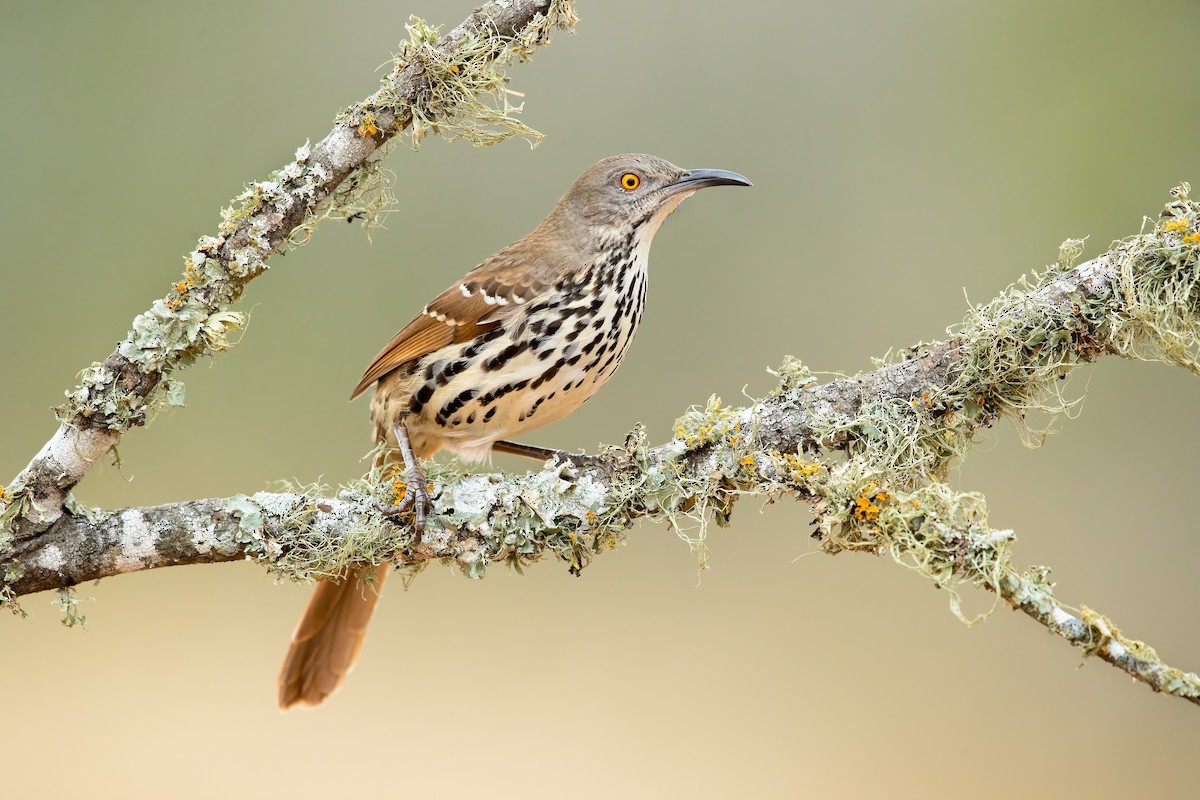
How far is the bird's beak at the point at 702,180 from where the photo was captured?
320 cm

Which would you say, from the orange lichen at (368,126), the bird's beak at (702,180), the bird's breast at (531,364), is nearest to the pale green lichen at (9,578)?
the bird's breast at (531,364)

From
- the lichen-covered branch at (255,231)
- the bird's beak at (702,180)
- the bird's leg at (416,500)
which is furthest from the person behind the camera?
the bird's beak at (702,180)

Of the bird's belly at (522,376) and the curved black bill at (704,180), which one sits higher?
the curved black bill at (704,180)

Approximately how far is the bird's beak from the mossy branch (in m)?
0.85

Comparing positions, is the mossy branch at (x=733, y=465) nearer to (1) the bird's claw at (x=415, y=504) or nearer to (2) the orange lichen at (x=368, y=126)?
(1) the bird's claw at (x=415, y=504)

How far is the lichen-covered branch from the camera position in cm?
232

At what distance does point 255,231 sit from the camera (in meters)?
→ 2.34

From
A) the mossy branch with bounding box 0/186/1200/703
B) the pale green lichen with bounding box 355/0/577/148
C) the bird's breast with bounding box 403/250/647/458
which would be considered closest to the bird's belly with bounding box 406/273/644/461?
the bird's breast with bounding box 403/250/647/458

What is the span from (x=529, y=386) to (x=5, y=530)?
1.23 m

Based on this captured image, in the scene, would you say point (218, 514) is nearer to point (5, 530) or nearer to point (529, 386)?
point (5, 530)

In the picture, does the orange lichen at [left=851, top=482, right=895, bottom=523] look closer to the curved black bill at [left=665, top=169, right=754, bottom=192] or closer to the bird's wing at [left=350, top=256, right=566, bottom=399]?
the bird's wing at [left=350, top=256, right=566, bottom=399]

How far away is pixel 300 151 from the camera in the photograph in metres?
2.41

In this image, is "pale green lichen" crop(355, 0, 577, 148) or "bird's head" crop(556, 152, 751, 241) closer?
"pale green lichen" crop(355, 0, 577, 148)

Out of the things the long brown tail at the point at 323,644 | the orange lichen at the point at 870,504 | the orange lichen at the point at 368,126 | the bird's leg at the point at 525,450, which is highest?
the orange lichen at the point at 368,126
